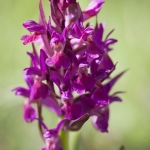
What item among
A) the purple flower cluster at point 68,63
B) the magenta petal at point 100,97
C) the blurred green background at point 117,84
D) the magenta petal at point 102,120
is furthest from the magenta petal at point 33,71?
the blurred green background at point 117,84

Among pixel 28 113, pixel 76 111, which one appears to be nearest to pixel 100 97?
pixel 76 111

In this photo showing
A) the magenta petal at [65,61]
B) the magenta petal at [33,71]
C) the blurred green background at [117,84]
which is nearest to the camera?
the magenta petal at [65,61]

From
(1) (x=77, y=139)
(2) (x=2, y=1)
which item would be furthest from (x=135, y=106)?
(2) (x=2, y=1)

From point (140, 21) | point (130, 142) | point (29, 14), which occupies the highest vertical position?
point (29, 14)

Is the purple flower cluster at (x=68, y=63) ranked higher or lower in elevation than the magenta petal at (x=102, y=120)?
higher

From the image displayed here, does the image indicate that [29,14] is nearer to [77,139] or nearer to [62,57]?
[77,139]

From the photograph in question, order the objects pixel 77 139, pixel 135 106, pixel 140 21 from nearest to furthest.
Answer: pixel 77 139 → pixel 135 106 → pixel 140 21

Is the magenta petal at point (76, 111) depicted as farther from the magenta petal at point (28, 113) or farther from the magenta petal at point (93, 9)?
the magenta petal at point (93, 9)
